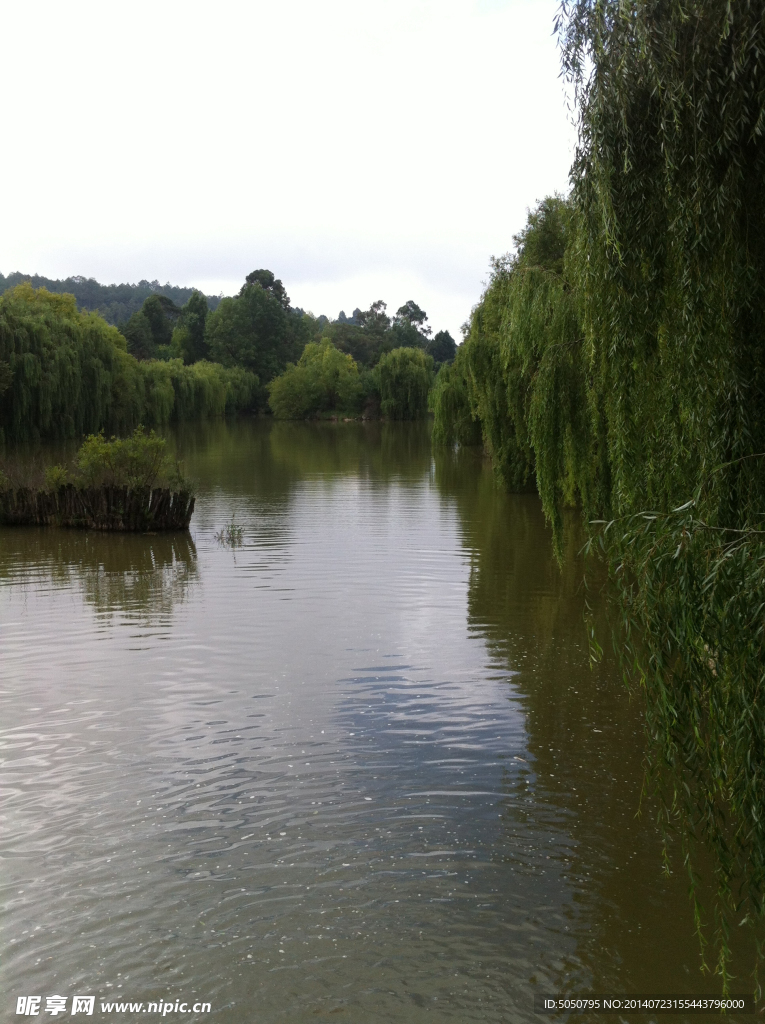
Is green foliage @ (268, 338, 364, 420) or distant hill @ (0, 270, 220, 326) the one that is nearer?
green foliage @ (268, 338, 364, 420)

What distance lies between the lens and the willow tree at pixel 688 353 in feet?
13.2

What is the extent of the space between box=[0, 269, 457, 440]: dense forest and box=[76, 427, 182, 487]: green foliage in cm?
2323

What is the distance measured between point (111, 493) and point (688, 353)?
15.4 m

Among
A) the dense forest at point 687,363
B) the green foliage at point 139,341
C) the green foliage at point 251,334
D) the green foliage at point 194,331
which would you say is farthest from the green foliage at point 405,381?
the dense forest at point 687,363

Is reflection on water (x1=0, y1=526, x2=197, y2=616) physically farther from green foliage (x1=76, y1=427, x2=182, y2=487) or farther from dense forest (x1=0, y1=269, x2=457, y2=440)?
dense forest (x1=0, y1=269, x2=457, y2=440)

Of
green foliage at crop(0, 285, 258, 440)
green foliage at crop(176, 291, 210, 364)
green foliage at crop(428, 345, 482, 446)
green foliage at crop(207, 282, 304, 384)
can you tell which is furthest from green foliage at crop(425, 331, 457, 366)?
green foliage at crop(428, 345, 482, 446)

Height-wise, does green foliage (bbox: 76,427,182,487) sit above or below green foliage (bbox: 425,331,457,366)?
below

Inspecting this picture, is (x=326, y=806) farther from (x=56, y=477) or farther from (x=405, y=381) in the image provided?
(x=405, y=381)

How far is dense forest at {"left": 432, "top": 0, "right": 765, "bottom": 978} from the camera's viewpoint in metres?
4.03

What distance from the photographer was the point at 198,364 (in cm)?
8462

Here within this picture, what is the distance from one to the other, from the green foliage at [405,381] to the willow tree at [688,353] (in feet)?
226

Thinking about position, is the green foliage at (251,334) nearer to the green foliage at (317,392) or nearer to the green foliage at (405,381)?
the green foliage at (317,392)

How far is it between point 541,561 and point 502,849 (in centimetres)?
1002

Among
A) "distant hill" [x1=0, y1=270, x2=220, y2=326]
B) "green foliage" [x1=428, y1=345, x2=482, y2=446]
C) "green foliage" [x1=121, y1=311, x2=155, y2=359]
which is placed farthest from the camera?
Answer: "distant hill" [x1=0, y1=270, x2=220, y2=326]
